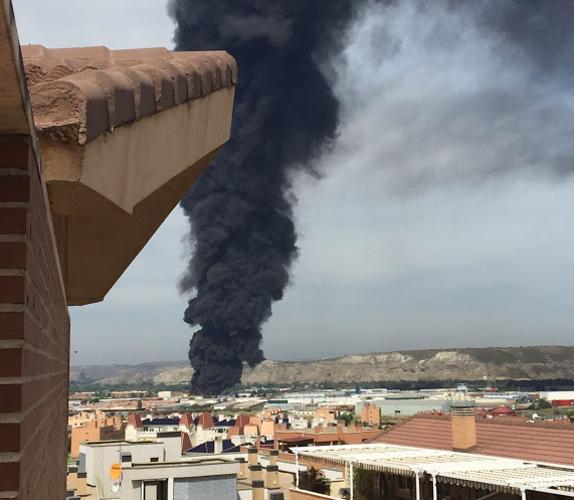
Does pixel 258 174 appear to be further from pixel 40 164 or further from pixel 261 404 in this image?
pixel 40 164

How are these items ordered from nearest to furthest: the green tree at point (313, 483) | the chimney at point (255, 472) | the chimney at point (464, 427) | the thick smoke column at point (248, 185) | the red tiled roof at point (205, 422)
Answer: the chimney at point (464, 427) < the green tree at point (313, 483) < the chimney at point (255, 472) < the red tiled roof at point (205, 422) < the thick smoke column at point (248, 185)

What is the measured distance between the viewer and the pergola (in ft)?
43.3

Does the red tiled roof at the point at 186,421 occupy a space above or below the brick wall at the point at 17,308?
below

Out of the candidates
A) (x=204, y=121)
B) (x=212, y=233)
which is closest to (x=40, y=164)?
(x=204, y=121)

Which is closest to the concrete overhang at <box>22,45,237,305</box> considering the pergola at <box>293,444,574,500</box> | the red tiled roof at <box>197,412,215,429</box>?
the pergola at <box>293,444,574,500</box>

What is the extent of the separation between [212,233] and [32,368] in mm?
107779

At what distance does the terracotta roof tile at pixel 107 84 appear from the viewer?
71.0 inches

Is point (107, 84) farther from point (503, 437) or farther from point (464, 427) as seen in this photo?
point (503, 437)

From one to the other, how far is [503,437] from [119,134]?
19462mm

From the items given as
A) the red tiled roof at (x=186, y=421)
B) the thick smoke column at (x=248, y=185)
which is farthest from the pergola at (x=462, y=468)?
the thick smoke column at (x=248, y=185)

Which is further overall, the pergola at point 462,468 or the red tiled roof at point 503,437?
the red tiled roof at point 503,437

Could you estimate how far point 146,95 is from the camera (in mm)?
2568

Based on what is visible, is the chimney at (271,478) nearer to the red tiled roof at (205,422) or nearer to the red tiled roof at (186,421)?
the red tiled roof at (186,421)

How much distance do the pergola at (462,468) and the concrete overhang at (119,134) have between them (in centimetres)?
1032
